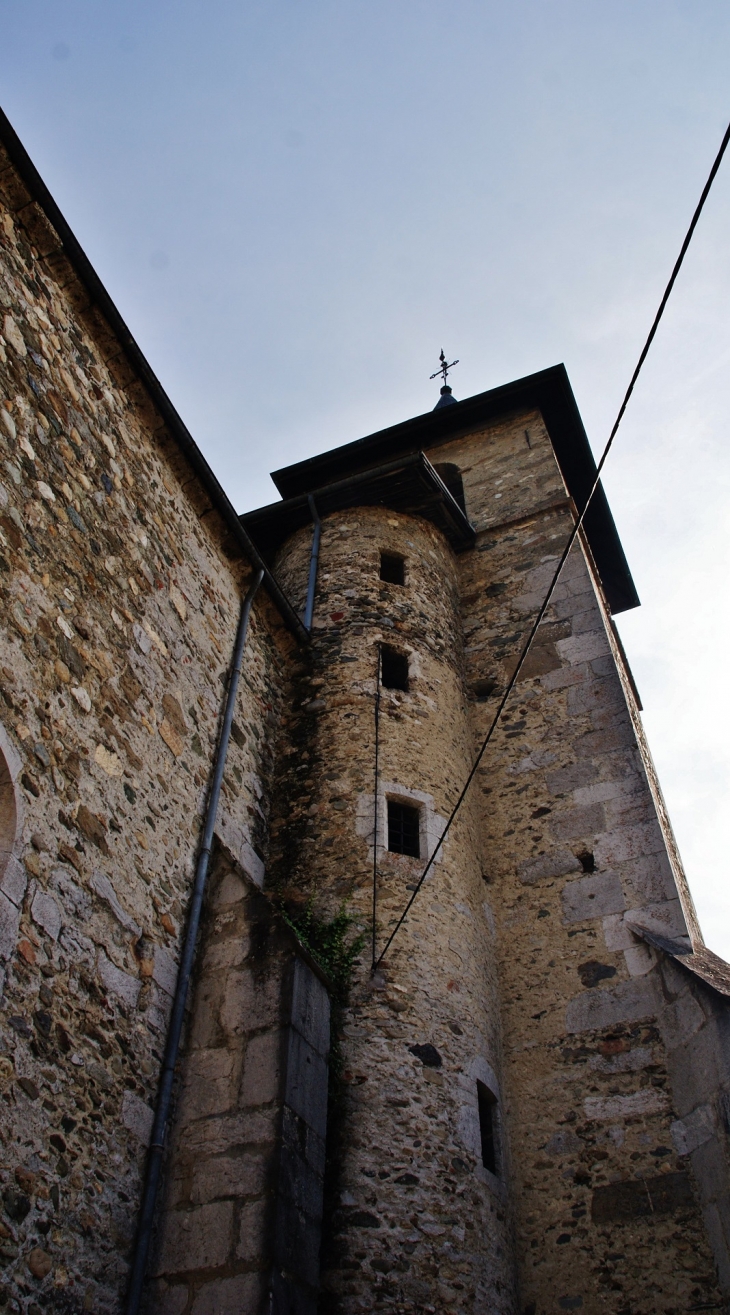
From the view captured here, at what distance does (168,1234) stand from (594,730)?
551cm

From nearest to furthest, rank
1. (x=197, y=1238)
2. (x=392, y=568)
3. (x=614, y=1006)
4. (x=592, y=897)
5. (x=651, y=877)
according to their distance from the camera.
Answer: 1. (x=197, y=1238)
2. (x=614, y=1006)
3. (x=651, y=877)
4. (x=592, y=897)
5. (x=392, y=568)

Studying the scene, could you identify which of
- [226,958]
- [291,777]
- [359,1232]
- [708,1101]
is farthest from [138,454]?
[708,1101]

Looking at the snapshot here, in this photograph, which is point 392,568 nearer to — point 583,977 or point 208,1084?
point 583,977

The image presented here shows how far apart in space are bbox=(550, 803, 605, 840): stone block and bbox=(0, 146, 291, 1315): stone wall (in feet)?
8.36

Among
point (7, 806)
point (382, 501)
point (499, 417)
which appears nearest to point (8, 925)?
point (7, 806)

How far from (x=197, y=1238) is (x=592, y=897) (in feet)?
13.2

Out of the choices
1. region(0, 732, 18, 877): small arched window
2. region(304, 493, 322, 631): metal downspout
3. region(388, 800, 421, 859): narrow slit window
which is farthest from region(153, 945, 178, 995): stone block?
region(304, 493, 322, 631): metal downspout

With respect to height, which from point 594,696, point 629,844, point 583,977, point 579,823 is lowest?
point 583,977

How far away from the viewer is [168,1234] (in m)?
4.89

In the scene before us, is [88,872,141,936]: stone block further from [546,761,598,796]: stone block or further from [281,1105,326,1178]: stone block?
[546,761,598,796]: stone block

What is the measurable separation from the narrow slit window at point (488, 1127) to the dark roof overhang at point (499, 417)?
29.4ft

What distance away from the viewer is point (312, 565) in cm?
1042

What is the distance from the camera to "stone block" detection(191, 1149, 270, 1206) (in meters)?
4.87

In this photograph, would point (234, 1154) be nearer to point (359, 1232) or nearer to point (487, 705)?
point (359, 1232)
